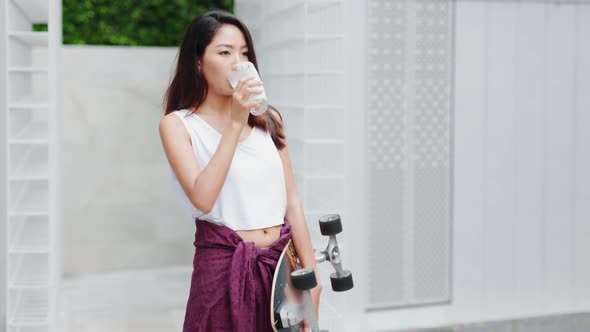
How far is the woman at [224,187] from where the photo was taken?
1814 mm

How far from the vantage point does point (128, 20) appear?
269 inches

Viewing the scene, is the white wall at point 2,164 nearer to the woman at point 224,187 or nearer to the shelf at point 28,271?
the shelf at point 28,271

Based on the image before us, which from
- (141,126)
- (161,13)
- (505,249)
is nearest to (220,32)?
(505,249)

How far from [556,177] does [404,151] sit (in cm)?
96

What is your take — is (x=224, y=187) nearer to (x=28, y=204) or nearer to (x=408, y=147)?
(x=28, y=204)

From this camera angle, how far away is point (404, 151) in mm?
4215

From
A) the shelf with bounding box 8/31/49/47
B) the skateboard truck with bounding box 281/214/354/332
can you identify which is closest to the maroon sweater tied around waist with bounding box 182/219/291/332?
the skateboard truck with bounding box 281/214/354/332

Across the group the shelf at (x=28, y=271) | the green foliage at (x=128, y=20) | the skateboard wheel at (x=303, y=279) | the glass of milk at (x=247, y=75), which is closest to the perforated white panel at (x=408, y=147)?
the shelf at (x=28, y=271)

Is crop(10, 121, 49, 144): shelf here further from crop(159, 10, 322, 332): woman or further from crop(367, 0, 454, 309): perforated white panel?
crop(367, 0, 454, 309): perforated white panel

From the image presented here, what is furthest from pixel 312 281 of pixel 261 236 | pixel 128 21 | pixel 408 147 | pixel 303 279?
pixel 128 21

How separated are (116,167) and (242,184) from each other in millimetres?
4213

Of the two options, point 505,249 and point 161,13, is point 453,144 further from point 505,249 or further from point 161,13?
point 161,13

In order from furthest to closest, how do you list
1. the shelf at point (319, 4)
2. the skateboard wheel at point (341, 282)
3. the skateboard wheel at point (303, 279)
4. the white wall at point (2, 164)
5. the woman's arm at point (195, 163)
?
the shelf at point (319, 4) → the white wall at point (2, 164) → the skateboard wheel at point (341, 282) → the woman's arm at point (195, 163) → the skateboard wheel at point (303, 279)

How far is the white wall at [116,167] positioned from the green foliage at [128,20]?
92 centimetres
